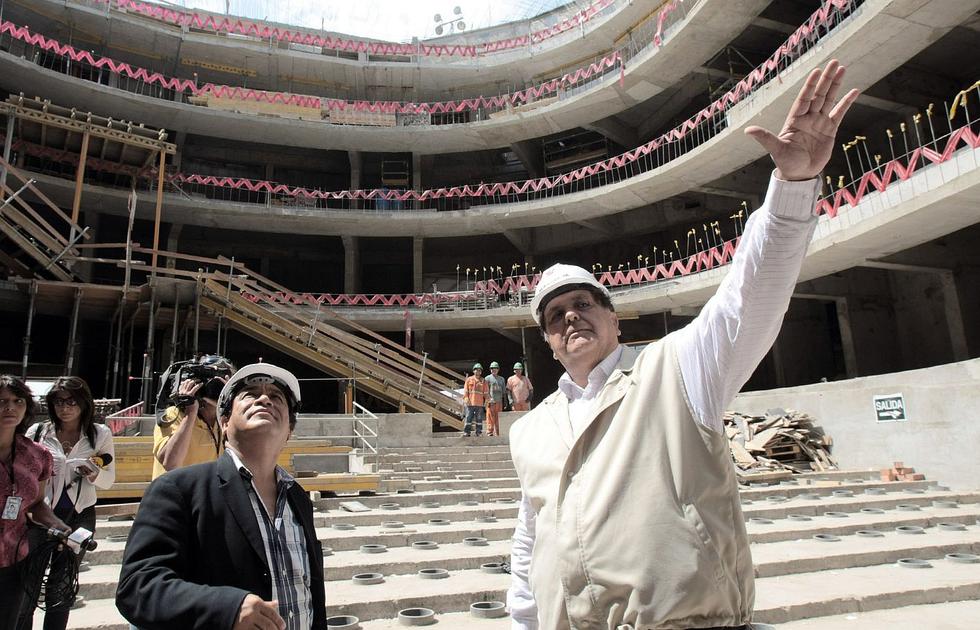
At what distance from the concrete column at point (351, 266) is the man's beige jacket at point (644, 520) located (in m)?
22.3

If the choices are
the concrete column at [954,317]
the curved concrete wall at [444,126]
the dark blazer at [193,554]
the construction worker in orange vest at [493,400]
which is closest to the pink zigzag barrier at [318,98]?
the curved concrete wall at [444,126]

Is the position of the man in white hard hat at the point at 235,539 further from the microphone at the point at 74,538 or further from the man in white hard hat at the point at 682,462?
the microphone at the point at 74,538

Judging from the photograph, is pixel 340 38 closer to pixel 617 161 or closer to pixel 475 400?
pixel 617 161

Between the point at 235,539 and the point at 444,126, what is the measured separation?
23.2 metres

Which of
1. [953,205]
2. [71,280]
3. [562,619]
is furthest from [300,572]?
[71,280]

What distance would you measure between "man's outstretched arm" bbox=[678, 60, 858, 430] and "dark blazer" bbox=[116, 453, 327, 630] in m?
1.29

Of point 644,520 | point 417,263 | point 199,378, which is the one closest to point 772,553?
point 644,520

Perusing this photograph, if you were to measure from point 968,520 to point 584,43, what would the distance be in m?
21.9

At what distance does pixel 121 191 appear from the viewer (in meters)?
19.9

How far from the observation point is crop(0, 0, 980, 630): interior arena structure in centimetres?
795

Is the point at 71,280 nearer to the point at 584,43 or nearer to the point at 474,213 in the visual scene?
the point at 474,213

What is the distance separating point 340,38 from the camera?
2725 centimetres

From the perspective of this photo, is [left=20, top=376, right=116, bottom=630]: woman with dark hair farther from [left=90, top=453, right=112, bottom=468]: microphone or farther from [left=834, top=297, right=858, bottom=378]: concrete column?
[left=834, top=297, right=858, bottom=378]: concrete column

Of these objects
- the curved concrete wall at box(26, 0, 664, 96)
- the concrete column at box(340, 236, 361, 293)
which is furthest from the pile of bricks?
the concrete column at box(340, 236, 361, 293)
